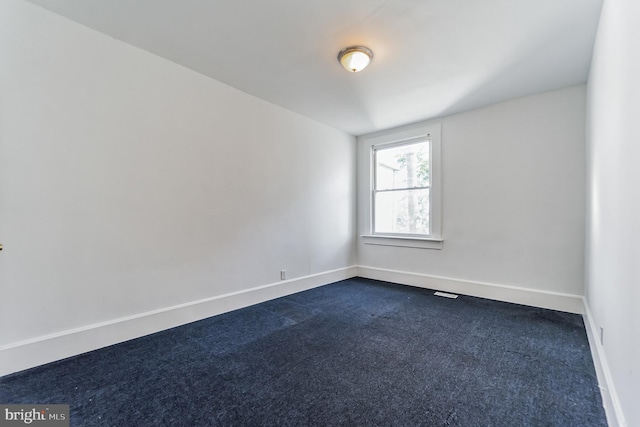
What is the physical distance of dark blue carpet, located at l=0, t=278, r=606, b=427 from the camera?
1478 mm

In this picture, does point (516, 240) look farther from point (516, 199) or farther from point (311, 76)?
point (311, 76)

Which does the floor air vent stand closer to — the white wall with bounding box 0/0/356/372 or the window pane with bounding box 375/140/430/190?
the window pane with bounding box 375/140/430/190

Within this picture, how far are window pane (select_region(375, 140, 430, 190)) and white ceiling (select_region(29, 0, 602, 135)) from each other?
3.50ft

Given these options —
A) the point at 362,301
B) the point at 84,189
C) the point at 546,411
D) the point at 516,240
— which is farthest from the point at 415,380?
the point at 84,189

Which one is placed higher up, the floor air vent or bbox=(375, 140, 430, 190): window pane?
bbox=(375, 140, 430, 190): window pane

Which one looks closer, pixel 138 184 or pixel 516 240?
pixel 138 184

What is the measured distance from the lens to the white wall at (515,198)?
10.2ft

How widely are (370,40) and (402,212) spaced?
2.76 m

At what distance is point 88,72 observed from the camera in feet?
7.29

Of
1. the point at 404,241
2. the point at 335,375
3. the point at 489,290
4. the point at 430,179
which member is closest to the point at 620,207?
the point at 335,375

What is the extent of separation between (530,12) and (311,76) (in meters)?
1.85

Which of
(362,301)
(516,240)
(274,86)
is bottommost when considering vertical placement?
(362,301)

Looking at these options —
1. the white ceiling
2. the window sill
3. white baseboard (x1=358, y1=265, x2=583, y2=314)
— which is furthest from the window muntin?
the white ceiling

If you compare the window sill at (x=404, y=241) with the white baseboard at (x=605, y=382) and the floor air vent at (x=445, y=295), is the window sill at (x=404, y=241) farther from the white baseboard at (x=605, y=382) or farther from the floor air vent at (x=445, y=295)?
the white baseboard at (x=605, y=382)
